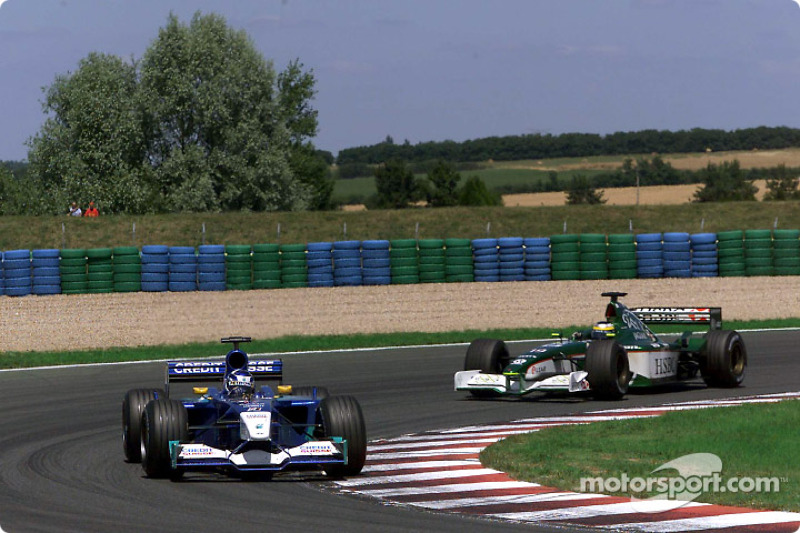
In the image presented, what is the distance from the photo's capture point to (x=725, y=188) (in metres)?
76.7

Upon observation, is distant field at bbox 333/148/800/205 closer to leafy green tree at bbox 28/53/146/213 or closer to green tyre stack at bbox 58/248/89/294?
leafy green tree at bbox 28/53/146/213

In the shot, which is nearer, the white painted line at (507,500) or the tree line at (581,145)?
the white painted line at (507,500)

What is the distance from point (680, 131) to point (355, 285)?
11290cm

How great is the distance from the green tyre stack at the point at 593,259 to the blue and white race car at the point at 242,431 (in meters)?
22.2

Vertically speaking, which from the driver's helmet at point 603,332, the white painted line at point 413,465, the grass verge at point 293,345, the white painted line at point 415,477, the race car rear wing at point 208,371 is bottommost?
the grass verge at point 293,345

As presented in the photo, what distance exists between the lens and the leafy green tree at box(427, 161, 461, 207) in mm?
88250

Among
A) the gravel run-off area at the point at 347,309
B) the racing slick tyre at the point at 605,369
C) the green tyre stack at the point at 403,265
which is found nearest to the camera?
the racing slick tyre at the point at 605,369

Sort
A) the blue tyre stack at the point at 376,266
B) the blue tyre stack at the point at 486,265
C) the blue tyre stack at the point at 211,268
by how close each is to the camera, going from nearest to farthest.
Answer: the blue tyre stack at the point at 211,268 < the blue tyre stack at the point at 376,266 < the blue tyre stack at the point at 486,265

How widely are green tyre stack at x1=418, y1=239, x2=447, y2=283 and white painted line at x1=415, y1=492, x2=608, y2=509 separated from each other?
2334cm

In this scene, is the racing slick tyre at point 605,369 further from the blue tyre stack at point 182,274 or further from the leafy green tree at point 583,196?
the leafy green tree at point 583,196

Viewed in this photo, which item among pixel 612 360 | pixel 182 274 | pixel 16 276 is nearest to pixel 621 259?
pixel 182 274

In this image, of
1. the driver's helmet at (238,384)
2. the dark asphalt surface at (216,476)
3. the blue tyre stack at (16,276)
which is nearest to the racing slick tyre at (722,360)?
the dark asphalt surface at (216,476)

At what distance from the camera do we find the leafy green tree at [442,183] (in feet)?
290
